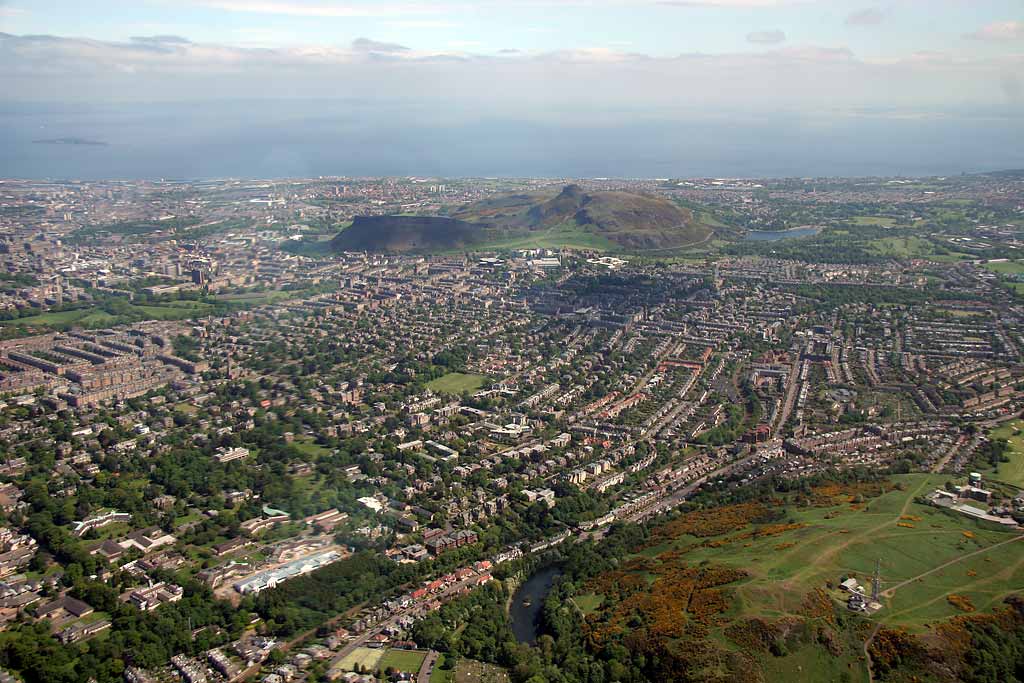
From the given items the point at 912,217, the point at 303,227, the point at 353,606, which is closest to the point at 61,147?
the point at 303,227

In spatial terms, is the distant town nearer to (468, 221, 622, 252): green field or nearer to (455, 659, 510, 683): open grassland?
(455, 659, 510, 683): open grassland

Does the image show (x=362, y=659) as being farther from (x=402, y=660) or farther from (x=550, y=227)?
(x=550, y=227)

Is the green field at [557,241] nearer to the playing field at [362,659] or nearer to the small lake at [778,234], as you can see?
the small lake at [778,234]

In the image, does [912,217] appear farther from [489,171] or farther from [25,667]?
[25,667]

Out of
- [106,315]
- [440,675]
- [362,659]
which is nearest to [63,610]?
[362,659]

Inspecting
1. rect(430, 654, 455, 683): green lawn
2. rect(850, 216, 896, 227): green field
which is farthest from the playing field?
rect(850, 216, 896, 227): green field

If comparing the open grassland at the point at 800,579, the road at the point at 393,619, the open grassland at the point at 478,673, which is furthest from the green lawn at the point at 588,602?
the open grassland at the point at 478,673
